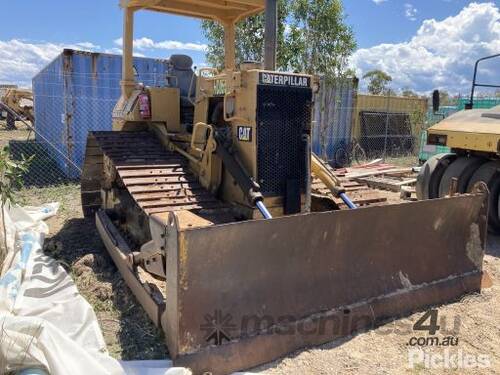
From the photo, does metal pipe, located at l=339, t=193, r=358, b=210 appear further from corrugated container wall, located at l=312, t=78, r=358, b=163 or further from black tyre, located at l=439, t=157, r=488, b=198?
corrugated container wall, located at l=312, t=78, r=358, b=163

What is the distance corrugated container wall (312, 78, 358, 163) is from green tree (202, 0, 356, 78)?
1.04 metres

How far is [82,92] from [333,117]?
7.74 m

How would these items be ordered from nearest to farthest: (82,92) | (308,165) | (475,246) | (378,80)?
(475,246) → (308,165) → (82,92) → (378,80)

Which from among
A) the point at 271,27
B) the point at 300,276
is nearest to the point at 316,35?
the point at 271,27

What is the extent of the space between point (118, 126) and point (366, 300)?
13.8 ft

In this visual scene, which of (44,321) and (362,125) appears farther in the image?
(362,125)

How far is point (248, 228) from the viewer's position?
319 cm

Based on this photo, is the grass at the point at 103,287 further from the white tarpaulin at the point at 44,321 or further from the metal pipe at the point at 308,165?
the metal pipe at the point at 308,165

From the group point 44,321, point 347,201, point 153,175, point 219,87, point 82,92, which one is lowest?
point 44,321

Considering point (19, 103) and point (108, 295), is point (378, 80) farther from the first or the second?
point (108, 295)

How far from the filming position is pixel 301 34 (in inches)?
498

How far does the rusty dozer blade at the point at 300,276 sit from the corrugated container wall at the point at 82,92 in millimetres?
7421

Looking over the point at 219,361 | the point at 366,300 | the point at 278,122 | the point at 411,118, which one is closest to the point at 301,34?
the point at 411,118

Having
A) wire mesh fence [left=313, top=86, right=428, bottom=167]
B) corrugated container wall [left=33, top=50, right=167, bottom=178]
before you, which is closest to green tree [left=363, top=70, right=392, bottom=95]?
wire mesh fence [left=313, top=86, right=428, bottom=167]
